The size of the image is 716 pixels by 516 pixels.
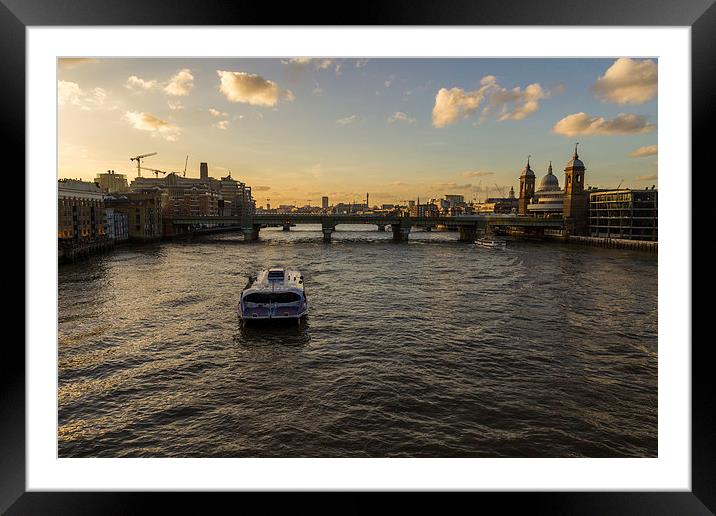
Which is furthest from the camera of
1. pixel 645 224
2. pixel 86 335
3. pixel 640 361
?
pixel 645 224

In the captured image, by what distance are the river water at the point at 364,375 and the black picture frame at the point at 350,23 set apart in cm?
627

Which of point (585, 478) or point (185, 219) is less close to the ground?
point (185, 219)

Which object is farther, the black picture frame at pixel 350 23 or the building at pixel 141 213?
the building at pixel 141 213

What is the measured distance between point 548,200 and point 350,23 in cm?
13648

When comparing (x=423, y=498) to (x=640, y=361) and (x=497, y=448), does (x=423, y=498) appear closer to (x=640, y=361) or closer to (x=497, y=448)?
(x=497, y=448)

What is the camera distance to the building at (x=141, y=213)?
7544cm

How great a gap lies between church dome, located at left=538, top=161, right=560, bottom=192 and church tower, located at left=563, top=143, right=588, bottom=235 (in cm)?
5808

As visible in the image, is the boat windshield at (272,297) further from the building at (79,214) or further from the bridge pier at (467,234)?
the bridge pier at (467,234)

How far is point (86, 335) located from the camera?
60.2 feet

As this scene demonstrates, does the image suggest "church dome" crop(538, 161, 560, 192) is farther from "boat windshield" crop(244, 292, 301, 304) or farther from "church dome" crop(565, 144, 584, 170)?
"boat windshield" crop(244, 292, 301, 304)

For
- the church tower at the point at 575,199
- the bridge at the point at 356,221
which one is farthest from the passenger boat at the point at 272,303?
the church tower at the point at 575,199

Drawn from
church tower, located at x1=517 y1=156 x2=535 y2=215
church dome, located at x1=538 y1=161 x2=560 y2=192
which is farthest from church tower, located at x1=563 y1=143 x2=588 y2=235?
church dome, located at x1=538 y1=161 x2=560 y2=192
